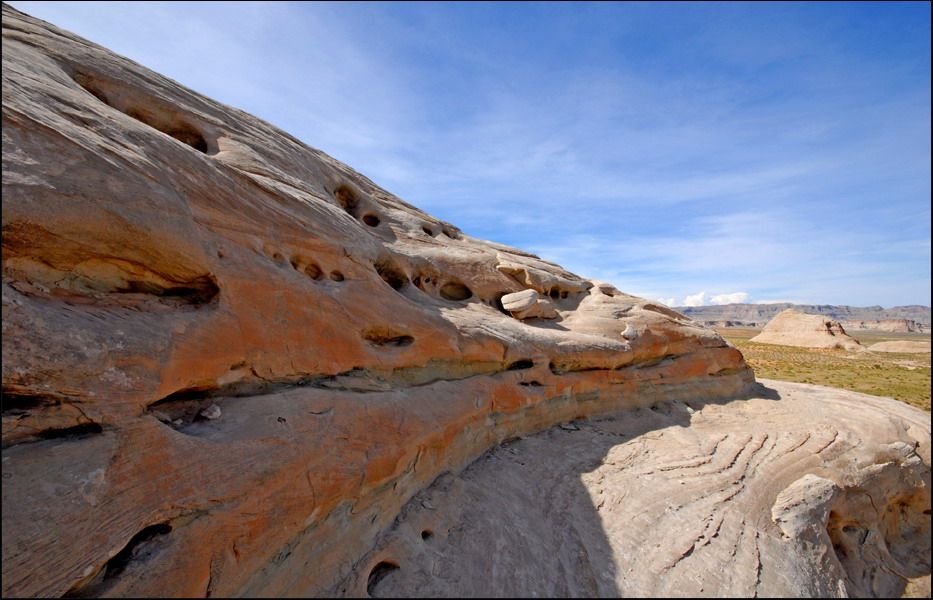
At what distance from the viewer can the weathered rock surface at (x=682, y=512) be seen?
5.56 m

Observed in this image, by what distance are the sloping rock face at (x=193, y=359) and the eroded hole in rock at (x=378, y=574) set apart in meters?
0.35

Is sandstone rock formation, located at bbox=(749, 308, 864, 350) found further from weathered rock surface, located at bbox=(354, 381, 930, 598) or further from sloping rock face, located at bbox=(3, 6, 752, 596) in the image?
sloping rock face, located at bbox=(3, 6, 752, 596)

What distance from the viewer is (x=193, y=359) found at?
4809 mm

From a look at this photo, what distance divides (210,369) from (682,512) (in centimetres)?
847

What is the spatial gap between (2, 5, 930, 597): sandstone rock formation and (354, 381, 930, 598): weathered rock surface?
7.1 inches

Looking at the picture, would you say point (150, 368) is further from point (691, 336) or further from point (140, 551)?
point (691, 336)

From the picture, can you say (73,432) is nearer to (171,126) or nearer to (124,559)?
(124,559)

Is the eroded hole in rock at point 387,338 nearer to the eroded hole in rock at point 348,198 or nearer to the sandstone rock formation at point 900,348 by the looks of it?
the eroded hole in rock at point 348,198

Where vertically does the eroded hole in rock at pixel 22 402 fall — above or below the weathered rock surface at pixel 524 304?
below

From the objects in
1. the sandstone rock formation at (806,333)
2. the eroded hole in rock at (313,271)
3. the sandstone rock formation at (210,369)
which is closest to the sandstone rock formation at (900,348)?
the sandstone rock formation at (806,333)

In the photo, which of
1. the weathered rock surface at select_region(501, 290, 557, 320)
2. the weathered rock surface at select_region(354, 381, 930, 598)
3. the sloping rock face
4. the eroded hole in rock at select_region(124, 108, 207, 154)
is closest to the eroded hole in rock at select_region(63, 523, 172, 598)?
the sloping rock face

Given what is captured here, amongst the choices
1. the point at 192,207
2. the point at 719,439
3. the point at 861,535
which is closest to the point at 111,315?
the point at 192,207

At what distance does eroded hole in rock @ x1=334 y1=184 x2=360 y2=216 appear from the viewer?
11117mm

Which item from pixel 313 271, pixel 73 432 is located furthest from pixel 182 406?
pixel 313 271
